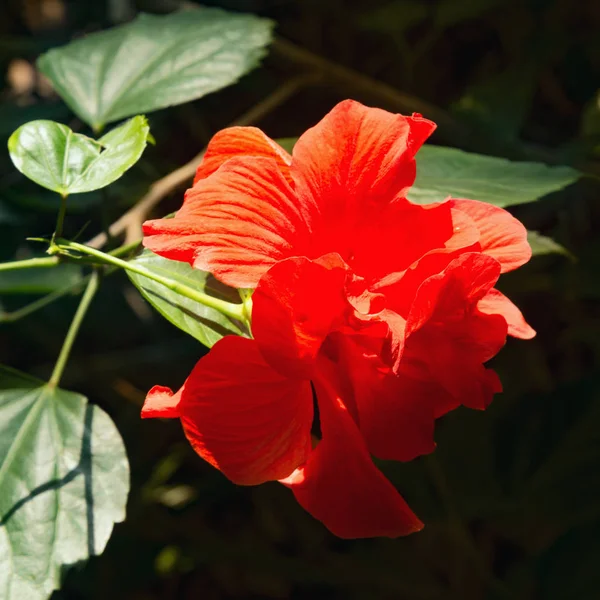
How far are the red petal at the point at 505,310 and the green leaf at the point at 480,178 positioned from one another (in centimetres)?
16

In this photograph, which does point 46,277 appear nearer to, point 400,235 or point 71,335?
point 71,335

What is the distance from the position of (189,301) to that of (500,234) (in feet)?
0.82

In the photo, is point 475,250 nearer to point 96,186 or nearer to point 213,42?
point 96,186

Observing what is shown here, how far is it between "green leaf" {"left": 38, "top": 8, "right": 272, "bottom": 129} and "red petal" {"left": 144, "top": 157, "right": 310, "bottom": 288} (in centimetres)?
36

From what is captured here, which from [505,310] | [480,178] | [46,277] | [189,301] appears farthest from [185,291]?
[46,277]

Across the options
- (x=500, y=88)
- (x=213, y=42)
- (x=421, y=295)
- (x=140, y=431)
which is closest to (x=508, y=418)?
(x=500, y=88)

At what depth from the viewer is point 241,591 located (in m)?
1.60

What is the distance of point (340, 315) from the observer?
510 millimetres

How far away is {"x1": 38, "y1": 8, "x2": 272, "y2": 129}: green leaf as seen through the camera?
0.89m

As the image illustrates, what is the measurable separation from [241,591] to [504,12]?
127cm

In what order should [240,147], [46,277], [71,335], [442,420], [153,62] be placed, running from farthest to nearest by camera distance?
[442,420] → [46,277] → [153,62] → [71,335] → [240,147]

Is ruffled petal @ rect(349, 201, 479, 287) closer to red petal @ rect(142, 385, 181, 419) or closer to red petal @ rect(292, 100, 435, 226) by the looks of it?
red petal @ rect(292, 100, 435, 226)

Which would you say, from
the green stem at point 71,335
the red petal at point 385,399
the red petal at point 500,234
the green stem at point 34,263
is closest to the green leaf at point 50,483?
the green stem at point 71,335

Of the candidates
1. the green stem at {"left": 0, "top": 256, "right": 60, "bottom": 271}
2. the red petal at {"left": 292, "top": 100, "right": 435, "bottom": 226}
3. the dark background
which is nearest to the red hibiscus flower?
the red petal at {"left": 292, "top": 100, "right": 435, "bottom": 226}
